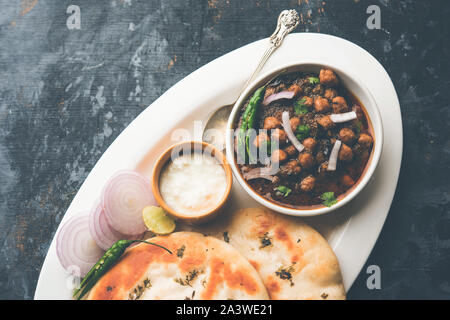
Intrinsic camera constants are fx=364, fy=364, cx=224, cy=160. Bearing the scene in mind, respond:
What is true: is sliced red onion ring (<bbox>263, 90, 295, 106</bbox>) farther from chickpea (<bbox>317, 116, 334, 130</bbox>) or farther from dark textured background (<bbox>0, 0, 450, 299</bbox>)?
dark textured background (<bbox>0, 0, 450, 299</bbox>)

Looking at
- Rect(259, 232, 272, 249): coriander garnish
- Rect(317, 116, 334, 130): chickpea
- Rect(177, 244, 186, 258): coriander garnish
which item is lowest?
Rect(177, 244, 186, 258): coriander garnish

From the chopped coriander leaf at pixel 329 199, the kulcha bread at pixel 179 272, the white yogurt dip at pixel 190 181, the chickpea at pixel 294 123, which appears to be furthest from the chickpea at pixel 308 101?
the kulcha bread at pixel 179 272

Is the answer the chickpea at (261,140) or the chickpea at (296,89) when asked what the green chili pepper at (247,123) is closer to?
the chickpea at (261,140)

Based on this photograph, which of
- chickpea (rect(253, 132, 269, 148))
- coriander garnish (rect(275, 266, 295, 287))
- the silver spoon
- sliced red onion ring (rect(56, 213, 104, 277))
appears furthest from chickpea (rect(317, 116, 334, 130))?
sliced red onion ring (rect(56, 213, 104, 277))

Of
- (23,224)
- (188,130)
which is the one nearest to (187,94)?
(188,130)

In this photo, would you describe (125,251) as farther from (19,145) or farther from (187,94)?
(19,145)

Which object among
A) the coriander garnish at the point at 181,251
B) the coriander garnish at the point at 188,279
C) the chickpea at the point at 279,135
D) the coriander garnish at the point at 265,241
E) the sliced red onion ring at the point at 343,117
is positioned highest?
the sliced red onion ring at the point at 343,117
